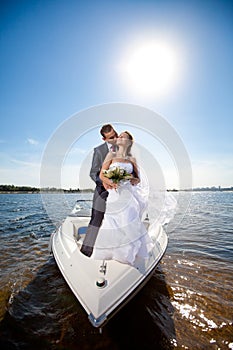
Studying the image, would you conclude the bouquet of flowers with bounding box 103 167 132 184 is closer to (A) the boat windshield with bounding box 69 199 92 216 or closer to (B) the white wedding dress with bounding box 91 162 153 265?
(B) the white wedding dress with bounding box 91 162 153 265

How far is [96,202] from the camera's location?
355 cm

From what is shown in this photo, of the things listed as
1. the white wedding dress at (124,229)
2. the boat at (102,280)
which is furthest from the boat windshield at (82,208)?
the white wedding dress at (124,229)

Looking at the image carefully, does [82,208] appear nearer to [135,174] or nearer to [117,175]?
[135,174]

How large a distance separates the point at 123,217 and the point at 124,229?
0.18 m

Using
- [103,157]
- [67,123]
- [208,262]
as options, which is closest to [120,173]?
[103,157]

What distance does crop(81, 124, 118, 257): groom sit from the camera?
10.9 ft

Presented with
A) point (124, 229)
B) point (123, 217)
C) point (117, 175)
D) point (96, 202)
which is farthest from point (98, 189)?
point (124, 229)

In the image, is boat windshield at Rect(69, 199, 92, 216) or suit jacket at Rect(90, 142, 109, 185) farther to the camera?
boat windshield at Rect(69, 199, 92, 216)

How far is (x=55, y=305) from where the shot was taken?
8.80 ft

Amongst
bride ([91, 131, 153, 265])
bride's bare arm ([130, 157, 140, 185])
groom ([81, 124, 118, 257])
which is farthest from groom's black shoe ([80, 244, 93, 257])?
bride's bare arm ([130, 157, 140, 185])

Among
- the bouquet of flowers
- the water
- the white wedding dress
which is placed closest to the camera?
the water

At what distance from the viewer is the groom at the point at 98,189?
3.32 meters

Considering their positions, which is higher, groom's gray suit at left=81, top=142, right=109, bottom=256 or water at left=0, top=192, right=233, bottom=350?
groom's gray suit at left=81, top=142, right=109, bottom=256

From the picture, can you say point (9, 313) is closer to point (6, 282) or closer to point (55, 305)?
point (55, 305)
